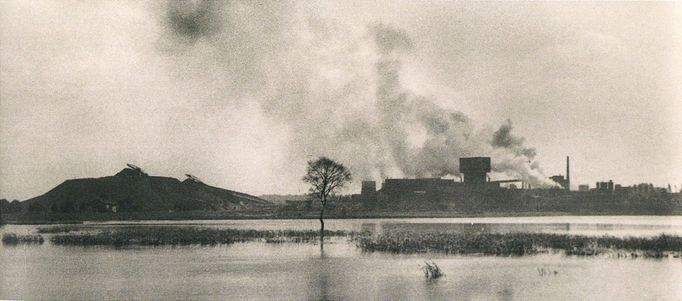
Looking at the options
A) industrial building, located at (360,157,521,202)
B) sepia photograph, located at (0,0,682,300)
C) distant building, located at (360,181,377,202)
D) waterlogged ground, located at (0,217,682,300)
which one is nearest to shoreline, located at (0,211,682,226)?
industrial building, located at (360,157,521,202)

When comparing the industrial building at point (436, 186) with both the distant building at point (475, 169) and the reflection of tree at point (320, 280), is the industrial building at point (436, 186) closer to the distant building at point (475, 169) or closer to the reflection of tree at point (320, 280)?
the distant building at point (475, 169)

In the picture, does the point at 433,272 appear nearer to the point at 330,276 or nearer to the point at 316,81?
the point at 330,276

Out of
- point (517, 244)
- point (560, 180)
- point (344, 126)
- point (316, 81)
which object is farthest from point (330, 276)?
point (560, 180)

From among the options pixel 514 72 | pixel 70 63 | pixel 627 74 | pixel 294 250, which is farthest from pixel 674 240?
pixel 70 63

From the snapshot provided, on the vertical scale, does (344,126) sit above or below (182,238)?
above

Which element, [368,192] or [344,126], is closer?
[344,126]
